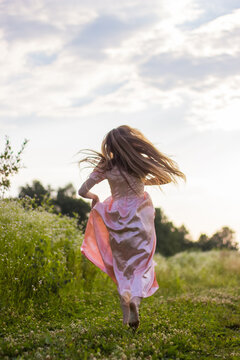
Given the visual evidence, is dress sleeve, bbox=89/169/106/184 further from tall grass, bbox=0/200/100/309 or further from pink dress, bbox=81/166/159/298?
tall grass, bbox=0/200/100/309

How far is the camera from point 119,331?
15.2 ft

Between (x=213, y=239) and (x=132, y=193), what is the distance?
15.5m

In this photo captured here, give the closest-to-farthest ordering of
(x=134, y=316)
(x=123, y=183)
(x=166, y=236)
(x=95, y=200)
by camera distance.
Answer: (x=134, y=316) → (x=123, y=183) → (x=95, y=200) → (x=166, y=236)

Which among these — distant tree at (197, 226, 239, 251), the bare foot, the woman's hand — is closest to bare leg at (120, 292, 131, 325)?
the bare foot

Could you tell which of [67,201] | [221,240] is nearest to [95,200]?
[67,201]

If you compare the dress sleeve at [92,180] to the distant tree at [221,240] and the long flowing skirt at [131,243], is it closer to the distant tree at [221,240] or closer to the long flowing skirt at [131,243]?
the long flowing skirt at [131,243]

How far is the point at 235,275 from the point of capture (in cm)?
1184

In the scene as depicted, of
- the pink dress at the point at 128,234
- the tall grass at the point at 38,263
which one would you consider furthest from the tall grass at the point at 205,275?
the pink dress at the point at 128,234

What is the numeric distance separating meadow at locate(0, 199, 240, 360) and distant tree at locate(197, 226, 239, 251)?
916 cm

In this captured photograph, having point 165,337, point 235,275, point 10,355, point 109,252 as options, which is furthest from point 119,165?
point 235,275

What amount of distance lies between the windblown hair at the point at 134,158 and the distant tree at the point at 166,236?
49.0 feet

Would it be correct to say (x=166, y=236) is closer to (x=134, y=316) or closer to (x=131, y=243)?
(x=131, y=243)

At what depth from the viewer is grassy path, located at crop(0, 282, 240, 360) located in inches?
156

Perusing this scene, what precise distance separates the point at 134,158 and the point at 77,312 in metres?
2.85
